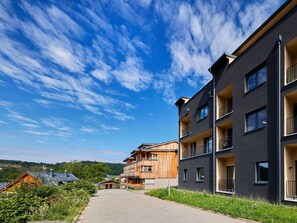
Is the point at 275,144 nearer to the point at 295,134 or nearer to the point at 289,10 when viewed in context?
the point at 295,134

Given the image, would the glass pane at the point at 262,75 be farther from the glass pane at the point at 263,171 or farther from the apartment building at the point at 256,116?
the glass pane at the point at 263,171

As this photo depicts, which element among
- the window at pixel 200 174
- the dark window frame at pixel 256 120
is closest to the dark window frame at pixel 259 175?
the dark window frame at pixel 256 120

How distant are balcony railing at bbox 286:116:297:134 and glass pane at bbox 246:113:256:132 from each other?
3.71 m

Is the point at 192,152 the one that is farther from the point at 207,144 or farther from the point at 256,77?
the point at 256,77

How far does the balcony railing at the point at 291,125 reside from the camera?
15.9 metres

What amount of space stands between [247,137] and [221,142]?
17.4 ft

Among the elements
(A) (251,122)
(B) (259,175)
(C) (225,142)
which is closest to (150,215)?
(B) (259,175)

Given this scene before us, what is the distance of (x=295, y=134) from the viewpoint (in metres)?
15.0

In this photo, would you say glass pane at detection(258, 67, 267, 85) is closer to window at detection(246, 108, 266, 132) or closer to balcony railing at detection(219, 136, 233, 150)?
window at detection(246, 108, 266, 132)

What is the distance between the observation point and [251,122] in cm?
2019

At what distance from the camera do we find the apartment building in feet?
52.4

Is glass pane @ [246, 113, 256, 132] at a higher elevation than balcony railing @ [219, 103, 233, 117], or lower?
lower

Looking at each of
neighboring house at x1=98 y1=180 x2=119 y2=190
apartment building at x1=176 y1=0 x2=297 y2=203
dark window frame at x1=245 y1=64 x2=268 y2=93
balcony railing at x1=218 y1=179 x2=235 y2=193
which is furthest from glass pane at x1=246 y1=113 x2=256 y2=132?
neighboring house at x1=98 y1=180 x2=119 y2=190

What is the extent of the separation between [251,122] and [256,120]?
755 millimetres
